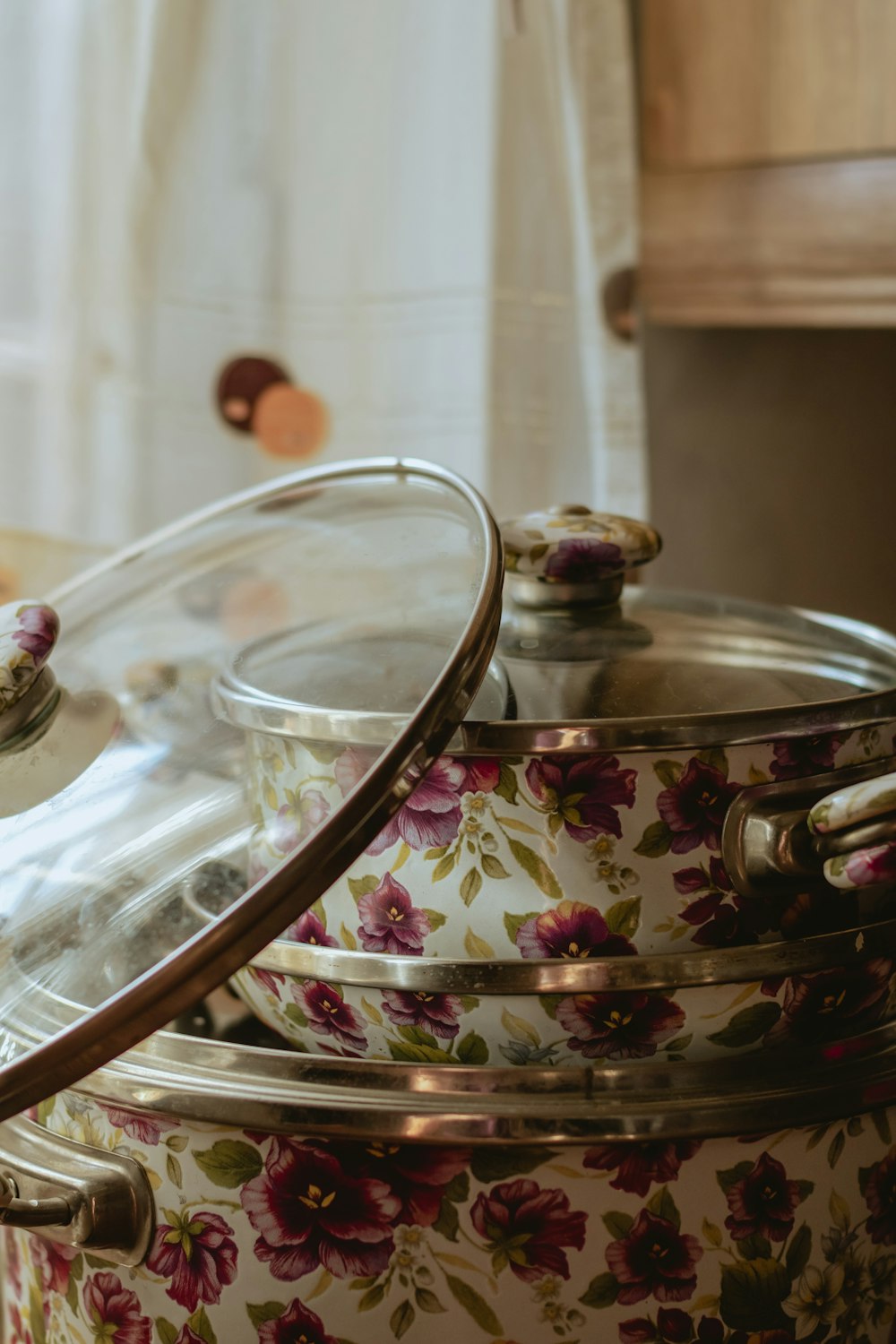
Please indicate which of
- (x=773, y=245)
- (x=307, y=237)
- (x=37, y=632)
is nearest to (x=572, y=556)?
(x=37, y=632)

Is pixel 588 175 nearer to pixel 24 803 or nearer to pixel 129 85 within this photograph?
pixel 129 85

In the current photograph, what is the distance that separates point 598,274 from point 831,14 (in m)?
0.30

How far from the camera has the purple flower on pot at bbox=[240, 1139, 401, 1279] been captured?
0.48m

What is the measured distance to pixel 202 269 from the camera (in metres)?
1.15

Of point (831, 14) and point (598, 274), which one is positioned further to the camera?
point (598, 274)

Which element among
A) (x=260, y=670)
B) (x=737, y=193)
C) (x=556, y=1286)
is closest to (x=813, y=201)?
(x=737, y=193)

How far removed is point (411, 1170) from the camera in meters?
0.48

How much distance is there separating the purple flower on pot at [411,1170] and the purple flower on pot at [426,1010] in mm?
46

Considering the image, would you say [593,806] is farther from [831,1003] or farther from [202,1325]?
[202,1325]

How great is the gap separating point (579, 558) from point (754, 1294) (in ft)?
1.00

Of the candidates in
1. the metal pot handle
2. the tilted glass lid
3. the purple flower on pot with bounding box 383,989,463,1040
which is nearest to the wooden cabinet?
the tilted glass lid

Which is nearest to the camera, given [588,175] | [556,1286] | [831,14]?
[556,1286]

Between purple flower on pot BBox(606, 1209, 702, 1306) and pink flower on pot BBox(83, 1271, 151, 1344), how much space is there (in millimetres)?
184

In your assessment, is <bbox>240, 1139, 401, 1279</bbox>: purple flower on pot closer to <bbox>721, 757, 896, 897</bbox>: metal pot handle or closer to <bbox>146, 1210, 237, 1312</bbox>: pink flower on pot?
<bbox>146, 1210, 237, 1312</bbox>: pink flower on pot
